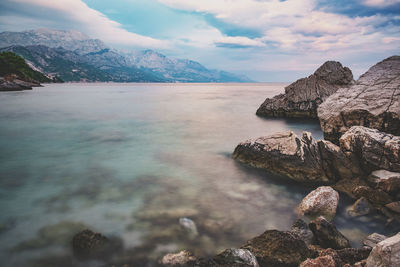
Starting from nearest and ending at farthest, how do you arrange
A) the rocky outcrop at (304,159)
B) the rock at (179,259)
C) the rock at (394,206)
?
the rock at (179,259), the rock at (394,206), the rocky outcrop at (304,159)

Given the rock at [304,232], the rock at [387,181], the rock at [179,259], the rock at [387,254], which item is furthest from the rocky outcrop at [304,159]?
the rock at [179,259]

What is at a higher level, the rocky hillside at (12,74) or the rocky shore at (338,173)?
the rocky hillside at (12,74)

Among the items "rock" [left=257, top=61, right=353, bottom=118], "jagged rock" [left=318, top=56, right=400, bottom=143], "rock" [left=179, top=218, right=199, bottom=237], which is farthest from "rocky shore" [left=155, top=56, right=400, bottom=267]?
"rock" [left=257, top=61, right=353, bottom=118]

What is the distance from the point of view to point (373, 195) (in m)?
6.17

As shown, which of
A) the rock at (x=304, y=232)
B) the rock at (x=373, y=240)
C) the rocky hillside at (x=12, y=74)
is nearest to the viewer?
the rock at (x=373, y=240)

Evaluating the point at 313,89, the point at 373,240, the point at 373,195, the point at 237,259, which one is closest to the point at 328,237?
the point at 373,240

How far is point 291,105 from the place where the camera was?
22.6 metres

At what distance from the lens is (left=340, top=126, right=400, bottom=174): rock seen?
6.54 meters

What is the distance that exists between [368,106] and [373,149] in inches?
165

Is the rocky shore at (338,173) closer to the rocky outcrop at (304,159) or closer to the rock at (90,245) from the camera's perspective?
the rocky outcrop at (304,159)

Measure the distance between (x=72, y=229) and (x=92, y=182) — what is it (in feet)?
8.90

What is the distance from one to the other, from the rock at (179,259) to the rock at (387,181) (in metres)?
5.57

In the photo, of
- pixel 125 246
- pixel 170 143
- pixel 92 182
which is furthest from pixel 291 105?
pixel 125 246

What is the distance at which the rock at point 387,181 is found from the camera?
605 cm
